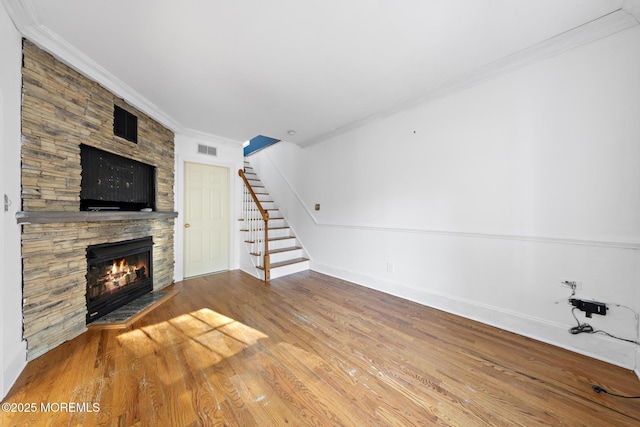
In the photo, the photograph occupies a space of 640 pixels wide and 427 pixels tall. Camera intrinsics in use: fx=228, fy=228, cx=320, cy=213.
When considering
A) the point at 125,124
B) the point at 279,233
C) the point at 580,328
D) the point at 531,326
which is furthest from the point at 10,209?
the point at 580,328

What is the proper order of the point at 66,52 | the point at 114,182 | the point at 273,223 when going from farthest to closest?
1. the point at 273,223
2. the point at 114,182
3. the point at 66,52

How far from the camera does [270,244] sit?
428 cm

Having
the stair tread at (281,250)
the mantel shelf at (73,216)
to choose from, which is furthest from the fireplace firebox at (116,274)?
the stair tread at (281,250)

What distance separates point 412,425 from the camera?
123cm

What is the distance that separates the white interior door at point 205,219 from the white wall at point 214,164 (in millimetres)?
85

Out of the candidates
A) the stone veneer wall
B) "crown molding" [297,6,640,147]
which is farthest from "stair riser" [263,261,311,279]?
"crown molding" [297,6,640,147]

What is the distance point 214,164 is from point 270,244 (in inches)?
69.2

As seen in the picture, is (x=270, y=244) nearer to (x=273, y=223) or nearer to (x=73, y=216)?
(x=273, y=223)

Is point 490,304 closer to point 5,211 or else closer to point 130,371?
point 130,371

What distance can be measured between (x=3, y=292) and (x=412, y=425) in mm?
2653

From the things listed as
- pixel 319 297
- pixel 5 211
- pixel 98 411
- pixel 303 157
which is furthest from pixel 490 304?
pixel 5 211

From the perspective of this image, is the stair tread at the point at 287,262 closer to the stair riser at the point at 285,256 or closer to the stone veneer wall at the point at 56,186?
the stair riser at the point at 285,256

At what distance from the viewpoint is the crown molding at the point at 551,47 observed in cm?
160

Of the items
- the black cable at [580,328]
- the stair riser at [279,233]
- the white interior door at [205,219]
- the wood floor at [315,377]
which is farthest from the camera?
the stair riser at [279,233]
